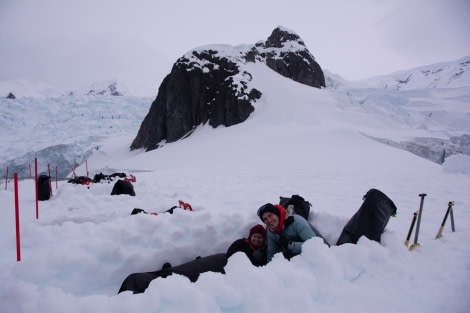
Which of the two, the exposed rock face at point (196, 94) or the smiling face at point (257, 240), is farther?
the exposed rock face at point (196, 94)

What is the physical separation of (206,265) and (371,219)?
6.09 feet

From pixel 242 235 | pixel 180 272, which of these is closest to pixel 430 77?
pixel 242 235

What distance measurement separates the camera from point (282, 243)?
288 cm

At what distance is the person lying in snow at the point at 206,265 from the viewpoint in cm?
236

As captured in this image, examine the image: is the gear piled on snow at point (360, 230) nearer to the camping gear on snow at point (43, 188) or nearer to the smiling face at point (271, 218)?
the smiling face at point (271, 218)

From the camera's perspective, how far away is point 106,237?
339cm

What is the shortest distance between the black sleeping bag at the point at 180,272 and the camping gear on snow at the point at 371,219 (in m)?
1.48

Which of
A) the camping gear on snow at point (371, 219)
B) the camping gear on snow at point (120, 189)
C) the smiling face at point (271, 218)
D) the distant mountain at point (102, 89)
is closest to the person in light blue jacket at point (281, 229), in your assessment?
the smiling face at point (271, 218)

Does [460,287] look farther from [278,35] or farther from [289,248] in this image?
[278,35]

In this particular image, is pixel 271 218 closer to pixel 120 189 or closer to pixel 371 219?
pixel 371 219

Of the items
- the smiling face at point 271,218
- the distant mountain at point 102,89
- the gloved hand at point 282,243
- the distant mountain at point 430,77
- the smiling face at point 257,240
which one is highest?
the distant mountain at point 102,89

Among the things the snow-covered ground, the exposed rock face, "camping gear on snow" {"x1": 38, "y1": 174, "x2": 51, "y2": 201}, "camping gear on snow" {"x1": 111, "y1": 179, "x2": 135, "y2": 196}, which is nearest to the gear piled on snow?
the snow-covered ground

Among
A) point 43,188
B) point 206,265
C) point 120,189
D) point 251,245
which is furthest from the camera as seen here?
point 43,188

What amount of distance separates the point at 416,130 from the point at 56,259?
27285 mm
